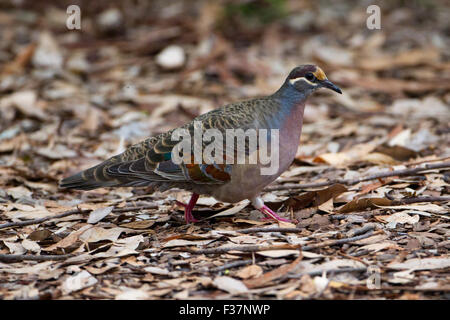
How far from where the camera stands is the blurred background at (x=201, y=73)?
24.0 ft

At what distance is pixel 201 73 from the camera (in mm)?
9531

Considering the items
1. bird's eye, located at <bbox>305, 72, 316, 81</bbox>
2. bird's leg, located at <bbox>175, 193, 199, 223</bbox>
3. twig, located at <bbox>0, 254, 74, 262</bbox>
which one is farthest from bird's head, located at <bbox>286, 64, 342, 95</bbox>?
twig, located at <bbox>0, 254, 74, 262</bbox>

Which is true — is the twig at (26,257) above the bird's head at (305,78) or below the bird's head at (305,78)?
below

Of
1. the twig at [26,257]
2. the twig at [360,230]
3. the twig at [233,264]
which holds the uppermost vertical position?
the twig at [360,230]

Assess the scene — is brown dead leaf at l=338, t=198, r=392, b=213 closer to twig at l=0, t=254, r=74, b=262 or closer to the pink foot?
the pink foot

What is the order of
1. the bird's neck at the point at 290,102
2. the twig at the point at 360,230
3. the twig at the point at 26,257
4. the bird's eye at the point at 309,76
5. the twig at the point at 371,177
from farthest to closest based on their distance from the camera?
the twig at the point at 371,177, the bird's eye at the point at 309,76, the bird's neck at the point at 290,102, the twig at the point at 360,230, the twig at the point at 26,257

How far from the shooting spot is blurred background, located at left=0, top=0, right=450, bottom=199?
7320 millimetres

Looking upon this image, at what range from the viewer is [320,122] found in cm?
824

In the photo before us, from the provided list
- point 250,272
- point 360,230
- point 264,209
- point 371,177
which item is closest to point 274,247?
point 250,272

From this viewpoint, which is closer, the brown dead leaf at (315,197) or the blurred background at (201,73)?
the brown dead leaf at (315,197)

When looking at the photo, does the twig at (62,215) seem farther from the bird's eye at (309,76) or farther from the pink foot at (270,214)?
the bird's eye at (309,76)

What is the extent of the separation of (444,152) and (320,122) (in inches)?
83.8

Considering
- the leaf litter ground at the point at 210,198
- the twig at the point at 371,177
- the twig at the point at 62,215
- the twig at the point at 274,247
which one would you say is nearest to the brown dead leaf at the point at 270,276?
the leaf litter ground at the point at 210,198
